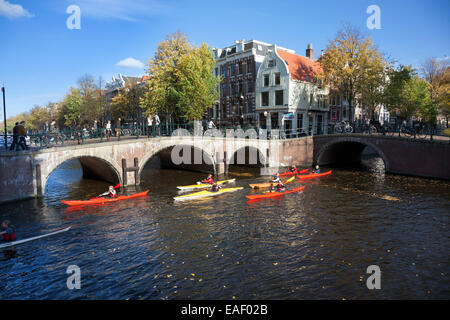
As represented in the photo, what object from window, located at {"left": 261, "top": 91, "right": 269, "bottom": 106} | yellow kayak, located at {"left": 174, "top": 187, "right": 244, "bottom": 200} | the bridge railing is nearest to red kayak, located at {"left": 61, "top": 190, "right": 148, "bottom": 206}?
yellow kayak, located at {"left": 174, "top": 187, "right": 244, "bottom": 200}

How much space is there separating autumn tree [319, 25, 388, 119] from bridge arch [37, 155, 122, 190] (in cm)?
2935

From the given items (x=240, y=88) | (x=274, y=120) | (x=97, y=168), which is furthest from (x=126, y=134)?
(x=240, y=88)

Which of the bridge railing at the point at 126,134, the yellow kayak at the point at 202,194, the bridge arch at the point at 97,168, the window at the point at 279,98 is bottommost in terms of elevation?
the yellow kayak at the point at 202,194

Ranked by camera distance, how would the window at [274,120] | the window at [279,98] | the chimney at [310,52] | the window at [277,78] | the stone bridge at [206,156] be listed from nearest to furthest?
Answer: the stone bridge at [206,156] < the window at [277,78] < the window at [279,98] < the window at [274,120] < the chimney at [310,52]

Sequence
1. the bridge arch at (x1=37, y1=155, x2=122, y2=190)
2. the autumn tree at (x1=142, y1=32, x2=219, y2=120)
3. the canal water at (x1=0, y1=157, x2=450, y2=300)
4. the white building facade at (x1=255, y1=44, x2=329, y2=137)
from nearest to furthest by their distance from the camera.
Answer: the canal water at (x1=0, y1=157, x2=450, y2=300) < the bridge arch at (x1=37, y1=155, x2=122, y2=190) < the autumn tree at (x1=142, y1=32, x2=219, y2=120) < the white building facade at (x1=255, y1=44, x2=329, y2=137)

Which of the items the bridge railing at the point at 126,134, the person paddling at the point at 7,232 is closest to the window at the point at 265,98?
the bridge railing at the point at 126,134

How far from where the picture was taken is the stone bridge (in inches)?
781

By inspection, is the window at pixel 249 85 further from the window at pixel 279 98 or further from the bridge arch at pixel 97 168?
the bridge arch at pixel 97 168

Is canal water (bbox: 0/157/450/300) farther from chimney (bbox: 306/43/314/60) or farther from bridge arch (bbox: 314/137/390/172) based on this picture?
chimney (bbox: 306/43/314/60)

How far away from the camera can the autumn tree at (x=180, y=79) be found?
32906 mm

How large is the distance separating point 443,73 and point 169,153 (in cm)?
4607

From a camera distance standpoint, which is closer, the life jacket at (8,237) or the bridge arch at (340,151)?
the life jacket at (8,237)

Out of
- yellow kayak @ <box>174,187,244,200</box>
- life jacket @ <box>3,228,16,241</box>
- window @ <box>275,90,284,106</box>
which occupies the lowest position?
life jacket @ <box>3,228,16,241</box>
